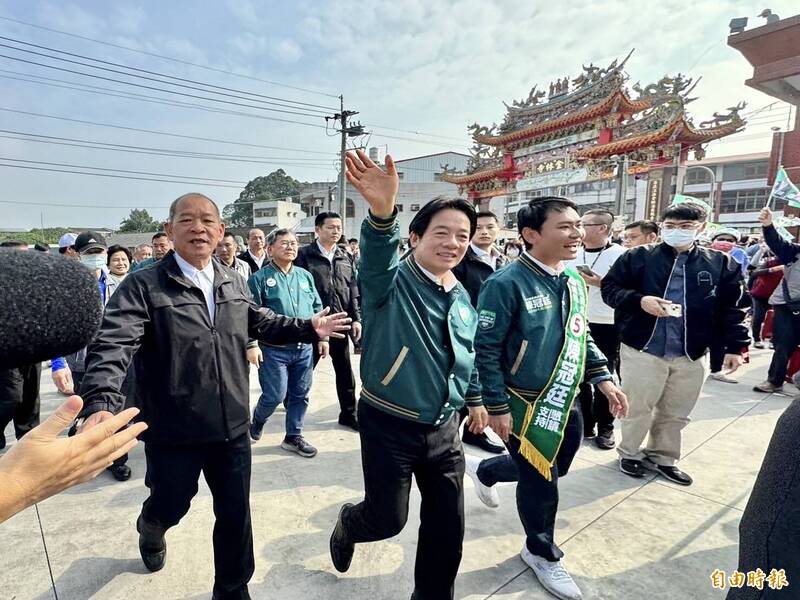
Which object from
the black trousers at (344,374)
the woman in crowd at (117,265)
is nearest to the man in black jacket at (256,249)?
the woman in crowd at (117,265)

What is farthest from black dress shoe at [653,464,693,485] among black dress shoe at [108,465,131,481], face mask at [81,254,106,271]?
face mask at [81,254,106,271]

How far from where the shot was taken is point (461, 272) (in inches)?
→ 153

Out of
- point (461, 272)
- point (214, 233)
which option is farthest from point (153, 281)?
point (461, 272)

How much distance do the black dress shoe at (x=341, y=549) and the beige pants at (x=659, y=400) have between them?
7.71 ft

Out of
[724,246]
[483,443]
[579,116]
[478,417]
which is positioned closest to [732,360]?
[483,443]

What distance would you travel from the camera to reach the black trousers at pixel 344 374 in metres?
4.20

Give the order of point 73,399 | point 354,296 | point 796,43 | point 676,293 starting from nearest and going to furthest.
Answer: point 73,399 < point 676,293 < point 354,296 < point 796,43

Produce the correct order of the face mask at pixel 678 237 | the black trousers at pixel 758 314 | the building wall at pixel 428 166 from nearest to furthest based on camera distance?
the face mask at pixel 678 237 → the black trousers at pixel 758 314 → the building wall at pixel 428 166

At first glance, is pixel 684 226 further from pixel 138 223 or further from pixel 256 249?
pixel 138 223

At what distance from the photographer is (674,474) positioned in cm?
331

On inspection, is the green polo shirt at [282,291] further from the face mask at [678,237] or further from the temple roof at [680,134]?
the temple roof at [680,134]

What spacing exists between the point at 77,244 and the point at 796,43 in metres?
17.6

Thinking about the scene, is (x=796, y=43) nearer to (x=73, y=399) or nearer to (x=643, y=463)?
(x=643, y=463)

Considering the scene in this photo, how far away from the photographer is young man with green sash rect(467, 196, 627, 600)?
2164mm
